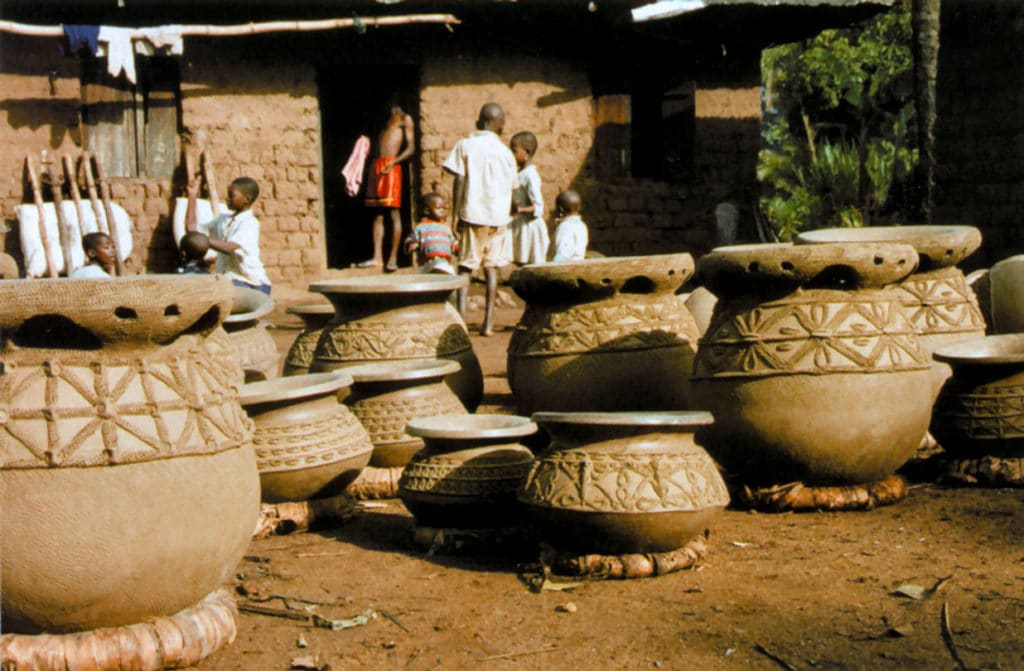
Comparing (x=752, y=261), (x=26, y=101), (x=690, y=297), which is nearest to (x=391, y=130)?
(x=26, y=101)

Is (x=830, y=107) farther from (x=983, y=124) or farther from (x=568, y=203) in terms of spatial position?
(x=568, y=203)

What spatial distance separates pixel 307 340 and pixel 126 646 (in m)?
3.04

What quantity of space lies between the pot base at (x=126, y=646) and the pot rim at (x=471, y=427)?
113 cm

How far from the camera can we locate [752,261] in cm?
422

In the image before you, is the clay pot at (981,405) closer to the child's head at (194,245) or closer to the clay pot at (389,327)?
the clay pot at (389,327)

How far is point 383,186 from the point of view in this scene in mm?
11391

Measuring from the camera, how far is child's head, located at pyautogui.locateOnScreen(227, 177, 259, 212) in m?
8.13

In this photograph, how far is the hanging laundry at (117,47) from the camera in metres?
10.0

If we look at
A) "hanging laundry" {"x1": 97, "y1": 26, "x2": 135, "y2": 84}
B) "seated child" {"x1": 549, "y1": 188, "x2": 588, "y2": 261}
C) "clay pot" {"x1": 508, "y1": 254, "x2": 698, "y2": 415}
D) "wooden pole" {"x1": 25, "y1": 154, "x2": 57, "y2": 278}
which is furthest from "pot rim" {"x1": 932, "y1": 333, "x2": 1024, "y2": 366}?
"wooden pole" {"x1": 25, "y1": 154, "x2": 57, "y2": 278}

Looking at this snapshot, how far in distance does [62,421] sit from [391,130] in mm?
8869

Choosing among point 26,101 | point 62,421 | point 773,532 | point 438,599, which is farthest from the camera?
point 26,101

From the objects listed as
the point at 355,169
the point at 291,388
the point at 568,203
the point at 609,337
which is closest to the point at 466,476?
the point at 291,388

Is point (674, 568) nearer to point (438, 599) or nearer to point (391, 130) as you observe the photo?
point (438, 599)

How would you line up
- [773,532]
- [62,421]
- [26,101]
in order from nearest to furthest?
1. [62,421]
2. [773,532]
3. [26,101]
